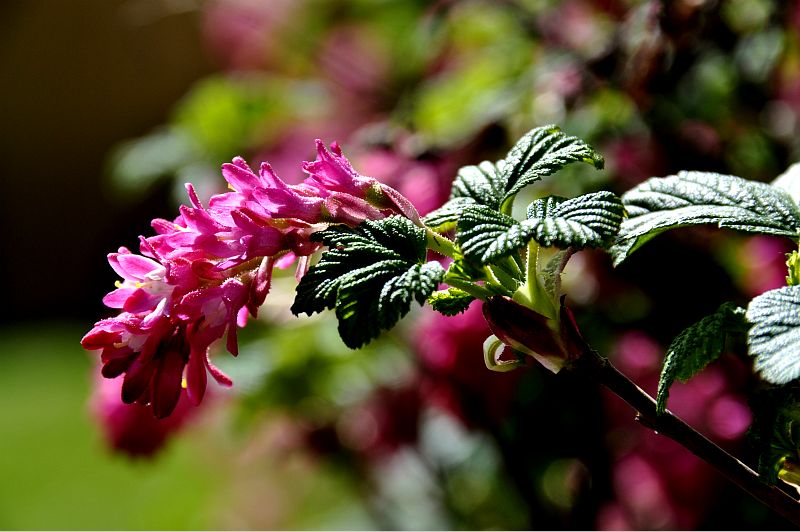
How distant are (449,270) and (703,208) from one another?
0.41 ft

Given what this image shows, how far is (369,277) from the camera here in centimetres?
36

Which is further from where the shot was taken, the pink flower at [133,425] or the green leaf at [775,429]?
the pink flower at [133,425]

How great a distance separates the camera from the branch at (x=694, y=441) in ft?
1.17

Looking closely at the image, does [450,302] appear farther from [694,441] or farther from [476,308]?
[476,308]

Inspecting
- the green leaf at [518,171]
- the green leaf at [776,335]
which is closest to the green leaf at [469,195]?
the green leaf at [518,171]

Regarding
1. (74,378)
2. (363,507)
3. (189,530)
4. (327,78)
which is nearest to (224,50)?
(327,78)

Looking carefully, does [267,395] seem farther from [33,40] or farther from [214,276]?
[33,40]

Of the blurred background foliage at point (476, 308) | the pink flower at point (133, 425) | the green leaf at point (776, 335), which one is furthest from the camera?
the pink flower at point (133, 425)

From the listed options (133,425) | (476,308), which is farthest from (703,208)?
(133,425)

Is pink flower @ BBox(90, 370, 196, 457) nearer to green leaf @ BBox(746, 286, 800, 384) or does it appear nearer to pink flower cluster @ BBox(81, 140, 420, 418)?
pink flower cluster @ BBox(81, 140, 420, 418)

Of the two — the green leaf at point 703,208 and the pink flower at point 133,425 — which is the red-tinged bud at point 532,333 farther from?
the pink flower at point 133,425

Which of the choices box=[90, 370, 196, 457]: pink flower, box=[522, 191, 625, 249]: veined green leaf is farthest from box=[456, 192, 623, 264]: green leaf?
box=[90, 370, 196, 457]: pink flower

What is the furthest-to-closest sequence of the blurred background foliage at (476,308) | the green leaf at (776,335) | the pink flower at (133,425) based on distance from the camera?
the pink flower at (133,425) → the blurred background foliage at (476,308) → the green leaf at (776,335)

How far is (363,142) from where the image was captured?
0.80m
